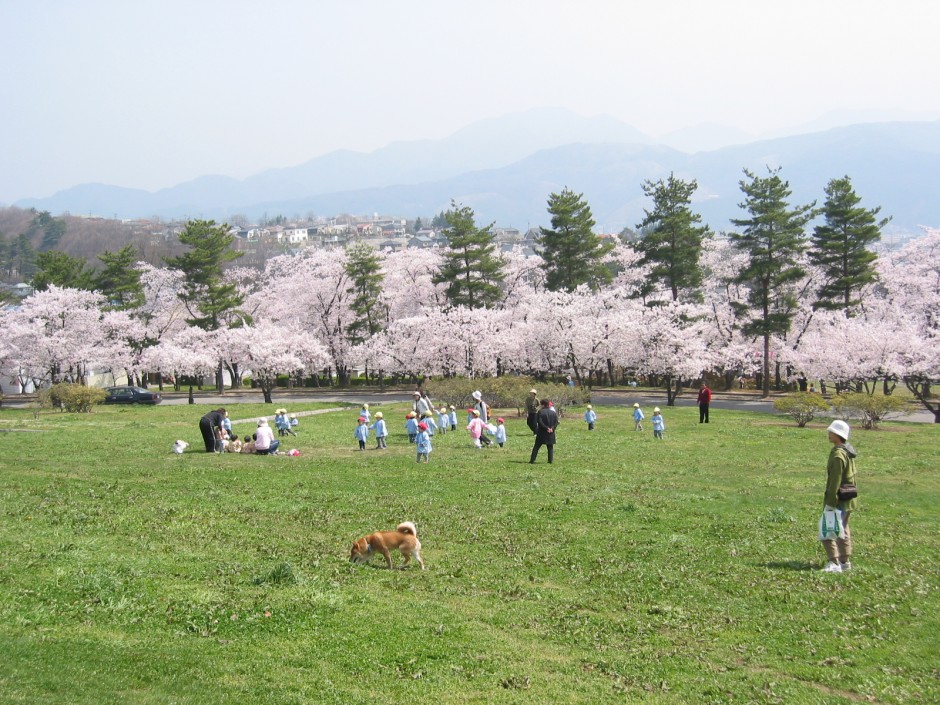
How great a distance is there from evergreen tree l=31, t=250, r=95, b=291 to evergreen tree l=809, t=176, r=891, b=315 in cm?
6286

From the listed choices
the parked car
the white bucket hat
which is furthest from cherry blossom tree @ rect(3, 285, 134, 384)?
the white bucket hat

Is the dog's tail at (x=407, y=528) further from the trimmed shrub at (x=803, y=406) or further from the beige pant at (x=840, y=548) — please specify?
the trimmed shrub at (x=803, y=406)

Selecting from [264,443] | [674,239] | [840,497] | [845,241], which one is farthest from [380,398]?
[840,497]

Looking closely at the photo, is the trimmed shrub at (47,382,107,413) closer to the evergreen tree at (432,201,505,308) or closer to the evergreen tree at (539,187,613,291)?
the evergreen tree at (432,201,505,308)

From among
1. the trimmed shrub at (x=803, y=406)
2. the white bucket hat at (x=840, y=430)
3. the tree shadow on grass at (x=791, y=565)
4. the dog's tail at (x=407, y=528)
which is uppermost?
the white bucket hat at (x=840, y=430)

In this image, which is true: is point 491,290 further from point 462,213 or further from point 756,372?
point 756,372

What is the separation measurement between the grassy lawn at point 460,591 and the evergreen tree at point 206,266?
4972cm

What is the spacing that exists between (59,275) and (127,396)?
67.5 feet

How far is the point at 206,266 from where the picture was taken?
6888 centimetres

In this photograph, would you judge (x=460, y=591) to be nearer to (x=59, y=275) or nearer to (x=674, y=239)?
(x=674, y=239)

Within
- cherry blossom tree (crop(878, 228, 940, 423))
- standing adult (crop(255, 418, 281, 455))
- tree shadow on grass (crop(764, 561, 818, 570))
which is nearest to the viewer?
tree shadow on grass (crop(764, 561, 818, 570))

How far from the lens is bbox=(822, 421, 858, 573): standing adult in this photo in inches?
450

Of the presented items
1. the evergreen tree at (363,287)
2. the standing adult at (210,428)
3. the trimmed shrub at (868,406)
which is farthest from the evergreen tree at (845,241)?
Answer: the standing adult at (210,428)

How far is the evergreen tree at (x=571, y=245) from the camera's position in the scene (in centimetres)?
6700
